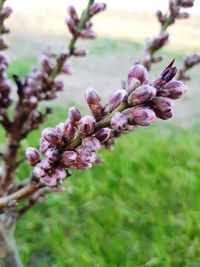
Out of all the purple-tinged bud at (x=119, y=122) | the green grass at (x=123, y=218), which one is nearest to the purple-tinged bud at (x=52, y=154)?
the purple-tinged bud at (x=119, y=122)

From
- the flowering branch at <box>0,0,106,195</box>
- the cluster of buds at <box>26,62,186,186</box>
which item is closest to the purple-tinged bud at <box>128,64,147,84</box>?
the cluster of buds at <box>26,62,186,186</box>

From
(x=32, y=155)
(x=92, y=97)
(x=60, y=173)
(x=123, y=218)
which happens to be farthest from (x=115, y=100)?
(x=123, y=218)

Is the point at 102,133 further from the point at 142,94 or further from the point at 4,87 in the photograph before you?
the point at 4,87

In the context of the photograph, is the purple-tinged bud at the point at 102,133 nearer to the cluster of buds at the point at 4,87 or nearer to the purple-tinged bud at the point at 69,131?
the purple-tinged bud at the point at 69,131

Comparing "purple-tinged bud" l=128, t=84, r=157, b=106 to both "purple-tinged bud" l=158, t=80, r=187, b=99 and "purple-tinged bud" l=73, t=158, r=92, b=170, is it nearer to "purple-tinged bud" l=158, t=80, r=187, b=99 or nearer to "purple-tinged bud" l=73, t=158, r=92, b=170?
"purple-tinged bud" l=158, t=80, r=187, b=99

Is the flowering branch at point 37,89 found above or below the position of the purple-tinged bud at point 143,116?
above

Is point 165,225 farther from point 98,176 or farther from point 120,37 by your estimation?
point 120,37
